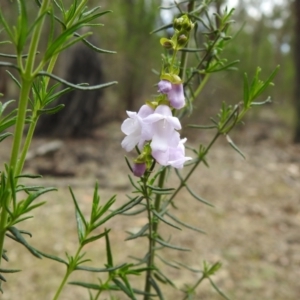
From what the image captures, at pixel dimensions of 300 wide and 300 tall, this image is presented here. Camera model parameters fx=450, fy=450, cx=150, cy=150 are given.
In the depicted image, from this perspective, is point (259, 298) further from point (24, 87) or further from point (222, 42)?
point (24, 87)

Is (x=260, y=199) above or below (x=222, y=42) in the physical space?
below

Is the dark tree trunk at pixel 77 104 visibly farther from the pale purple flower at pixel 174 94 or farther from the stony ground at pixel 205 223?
the pale purple flower at pixel 174 94

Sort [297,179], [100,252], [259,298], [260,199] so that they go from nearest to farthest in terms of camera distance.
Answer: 1. [259,298]
2. [100,252]
3. [260,199]
4. [297,179]

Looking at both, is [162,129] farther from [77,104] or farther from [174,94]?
[77,104]

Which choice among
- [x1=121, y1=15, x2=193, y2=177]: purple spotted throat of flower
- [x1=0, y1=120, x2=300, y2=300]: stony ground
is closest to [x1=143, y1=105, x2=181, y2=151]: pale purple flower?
[x1=121, y1=15, x2=193, y2=177]: purple spotted throat of flower

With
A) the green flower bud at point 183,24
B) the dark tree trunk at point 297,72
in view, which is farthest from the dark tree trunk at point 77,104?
the green flower bud at point 183,24

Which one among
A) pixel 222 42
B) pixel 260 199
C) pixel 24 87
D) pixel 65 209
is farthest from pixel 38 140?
pixel 24 87

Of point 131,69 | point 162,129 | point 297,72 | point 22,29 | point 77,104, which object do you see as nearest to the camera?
point 22,29

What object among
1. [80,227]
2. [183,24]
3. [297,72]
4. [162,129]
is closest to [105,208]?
[80,227]
